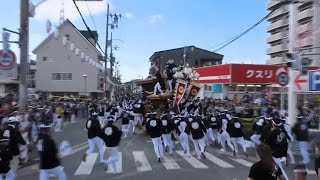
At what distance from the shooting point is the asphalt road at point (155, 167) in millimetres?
13542

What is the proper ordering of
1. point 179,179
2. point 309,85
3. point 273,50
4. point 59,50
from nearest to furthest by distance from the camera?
point 179,179 → point 309,85 → point 59,50 → point 273,50

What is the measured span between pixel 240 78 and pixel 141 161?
19286 millimetres

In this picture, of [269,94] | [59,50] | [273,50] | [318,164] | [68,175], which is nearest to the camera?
[318,164]

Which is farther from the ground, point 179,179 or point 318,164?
point 318,164

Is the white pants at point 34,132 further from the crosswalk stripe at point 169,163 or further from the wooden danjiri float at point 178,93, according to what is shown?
the wooden danjiri float at point 178,93

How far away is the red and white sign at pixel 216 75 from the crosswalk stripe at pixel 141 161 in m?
16.9

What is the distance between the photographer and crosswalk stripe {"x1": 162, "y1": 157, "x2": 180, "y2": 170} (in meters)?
15.3

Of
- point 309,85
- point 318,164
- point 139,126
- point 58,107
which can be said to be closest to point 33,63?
point 58,107

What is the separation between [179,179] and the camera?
12922 mm

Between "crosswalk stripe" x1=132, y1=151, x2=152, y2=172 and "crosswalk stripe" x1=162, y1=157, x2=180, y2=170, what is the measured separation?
0.60 meters

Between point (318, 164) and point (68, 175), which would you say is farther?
point (68, 175)

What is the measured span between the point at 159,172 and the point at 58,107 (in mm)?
22577

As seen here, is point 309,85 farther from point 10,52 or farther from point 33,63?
point 33,63

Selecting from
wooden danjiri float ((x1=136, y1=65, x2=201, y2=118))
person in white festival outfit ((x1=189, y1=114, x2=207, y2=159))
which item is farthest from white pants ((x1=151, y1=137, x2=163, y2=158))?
wooden danjiri float ((x1=136, y1=65, x2=201, y2=118))
